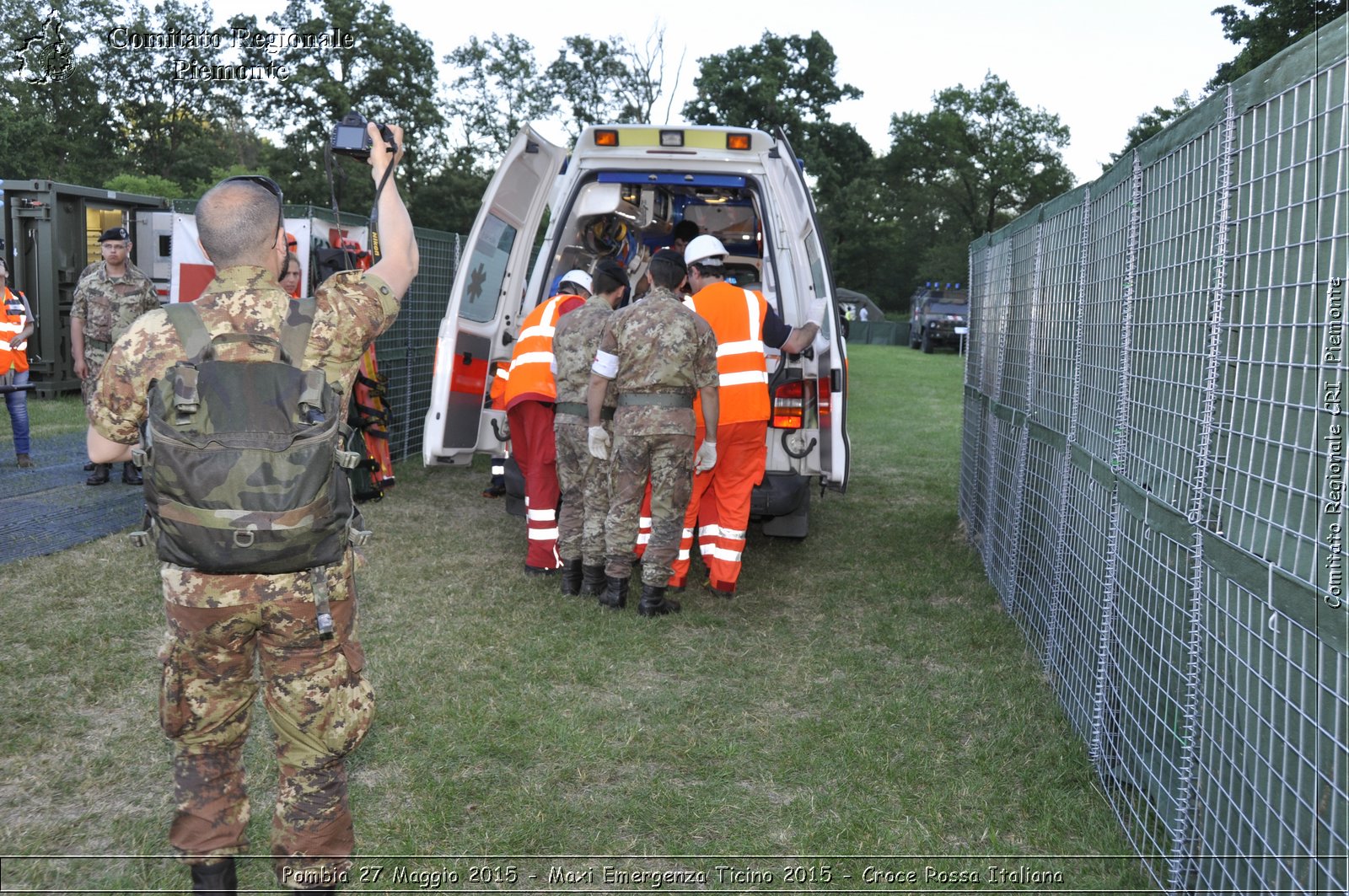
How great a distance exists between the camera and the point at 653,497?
5.34 meters

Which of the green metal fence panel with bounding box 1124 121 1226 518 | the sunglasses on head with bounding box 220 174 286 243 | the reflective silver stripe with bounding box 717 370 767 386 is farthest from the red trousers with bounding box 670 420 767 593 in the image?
the sunglasses on head with bounding box 220 174 286 243

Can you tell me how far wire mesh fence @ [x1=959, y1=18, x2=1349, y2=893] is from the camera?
6.85 ft

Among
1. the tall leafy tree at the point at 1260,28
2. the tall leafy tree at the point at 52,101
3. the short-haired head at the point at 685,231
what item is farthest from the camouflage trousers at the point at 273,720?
the tall leafy tree at the point at 52,101

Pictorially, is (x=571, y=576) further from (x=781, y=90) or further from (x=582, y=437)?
(x=781, y=90)

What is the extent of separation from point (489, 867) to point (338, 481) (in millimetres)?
1220

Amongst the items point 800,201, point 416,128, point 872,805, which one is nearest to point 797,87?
point 416,128

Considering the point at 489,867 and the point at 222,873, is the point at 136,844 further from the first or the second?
the point at 489,867

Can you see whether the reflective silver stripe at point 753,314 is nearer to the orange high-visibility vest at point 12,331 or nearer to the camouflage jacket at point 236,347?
the camouflage jacket at point 236,347

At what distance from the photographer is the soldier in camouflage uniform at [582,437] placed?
5559mm

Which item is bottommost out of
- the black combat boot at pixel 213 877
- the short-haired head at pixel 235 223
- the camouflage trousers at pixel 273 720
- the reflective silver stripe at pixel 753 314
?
the black combat boot at pixel 213 877

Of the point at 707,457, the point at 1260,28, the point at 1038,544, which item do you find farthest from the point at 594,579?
the point at 1260,28

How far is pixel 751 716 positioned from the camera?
4184 millimetres

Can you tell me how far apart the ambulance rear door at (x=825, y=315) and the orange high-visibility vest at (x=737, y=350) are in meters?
0.48

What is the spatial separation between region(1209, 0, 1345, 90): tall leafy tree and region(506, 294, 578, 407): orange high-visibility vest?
17.4 meters
